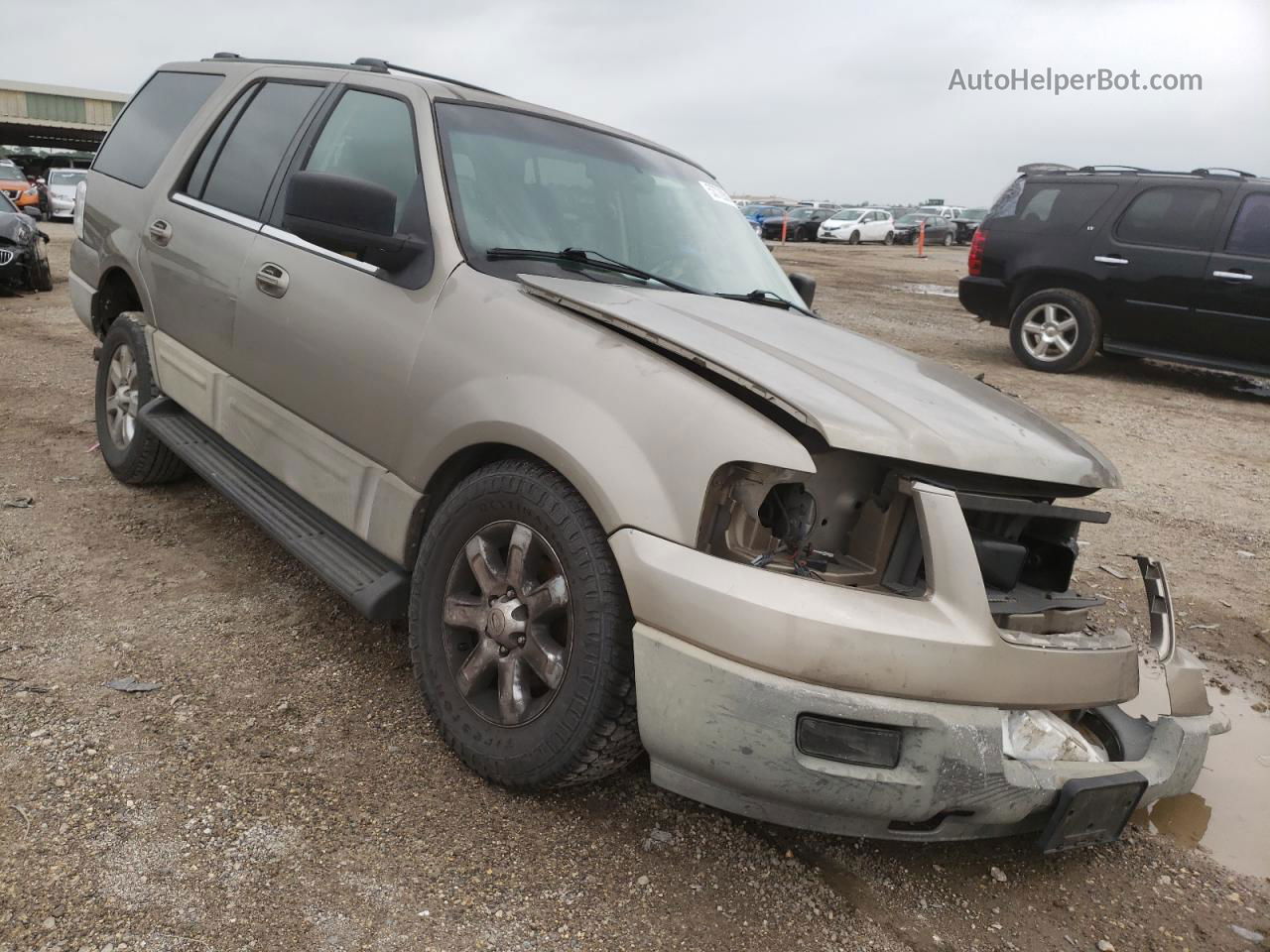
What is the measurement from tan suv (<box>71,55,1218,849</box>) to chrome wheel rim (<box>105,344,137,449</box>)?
1.17 meters

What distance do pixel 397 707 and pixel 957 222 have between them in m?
40.3

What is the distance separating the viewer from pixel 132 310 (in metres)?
4.60

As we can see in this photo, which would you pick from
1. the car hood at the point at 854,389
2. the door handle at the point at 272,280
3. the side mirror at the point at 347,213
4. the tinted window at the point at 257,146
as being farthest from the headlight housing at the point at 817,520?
the tinted window at the point at 257,146

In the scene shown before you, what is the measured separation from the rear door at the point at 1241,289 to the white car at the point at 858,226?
25.9 meters

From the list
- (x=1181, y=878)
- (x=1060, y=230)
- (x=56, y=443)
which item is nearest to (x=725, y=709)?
(x=1181, y=878)

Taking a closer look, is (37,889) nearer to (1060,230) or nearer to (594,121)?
(594,121)

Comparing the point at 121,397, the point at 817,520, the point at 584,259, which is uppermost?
→ the point at 584,259

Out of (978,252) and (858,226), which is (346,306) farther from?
(858,226)

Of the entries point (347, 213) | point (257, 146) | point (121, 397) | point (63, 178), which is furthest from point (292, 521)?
point (63, 178)

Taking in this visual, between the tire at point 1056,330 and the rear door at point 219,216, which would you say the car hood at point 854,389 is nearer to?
the rear door at point 219,216

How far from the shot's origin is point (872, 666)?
200 centimetres

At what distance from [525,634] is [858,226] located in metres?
34.2

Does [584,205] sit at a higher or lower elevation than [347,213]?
higher

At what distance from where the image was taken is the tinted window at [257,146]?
361 centimetres
